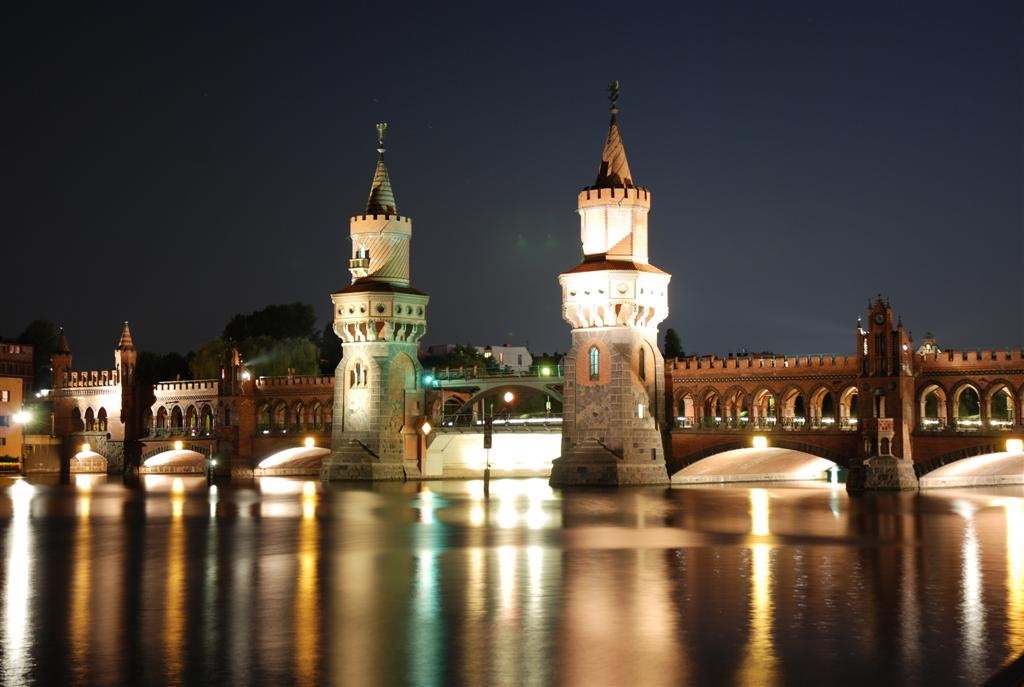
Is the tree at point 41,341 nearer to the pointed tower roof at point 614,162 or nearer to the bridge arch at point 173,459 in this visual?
the bridge arch at point 173,459

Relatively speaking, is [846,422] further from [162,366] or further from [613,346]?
[162,366]

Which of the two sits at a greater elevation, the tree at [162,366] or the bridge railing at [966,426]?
the tree at [162,366]

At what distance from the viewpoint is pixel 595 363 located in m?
63.6

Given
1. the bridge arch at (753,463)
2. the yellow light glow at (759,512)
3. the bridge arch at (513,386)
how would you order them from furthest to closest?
the bridge arch at (513,386), the bridge arch at (753,463), the yellow light glow at (759,512)

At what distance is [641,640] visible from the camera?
2186cm

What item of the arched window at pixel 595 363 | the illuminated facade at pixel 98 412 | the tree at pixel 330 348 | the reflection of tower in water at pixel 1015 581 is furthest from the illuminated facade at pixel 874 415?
the tree at pixel 330 348

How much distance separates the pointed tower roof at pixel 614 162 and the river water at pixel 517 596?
21205 millimetres

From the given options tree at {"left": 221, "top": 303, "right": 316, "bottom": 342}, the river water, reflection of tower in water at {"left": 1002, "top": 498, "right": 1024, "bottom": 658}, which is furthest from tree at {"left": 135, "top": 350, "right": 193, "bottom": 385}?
reflection of tower in water at {"left": 1002, "top": 498, "right": 1024, "bottom": 658}

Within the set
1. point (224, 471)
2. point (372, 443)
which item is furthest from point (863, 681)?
point (224, 471)

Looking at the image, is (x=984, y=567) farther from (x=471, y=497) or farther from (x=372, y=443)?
(x=372, y=443)

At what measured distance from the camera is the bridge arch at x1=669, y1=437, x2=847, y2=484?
6197 cm

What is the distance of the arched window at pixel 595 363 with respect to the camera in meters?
63.4

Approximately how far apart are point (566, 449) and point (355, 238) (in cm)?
1899

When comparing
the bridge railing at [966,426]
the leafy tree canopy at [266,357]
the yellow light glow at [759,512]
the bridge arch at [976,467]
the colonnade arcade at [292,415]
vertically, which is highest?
the leafy tree canopy at [266,357]
